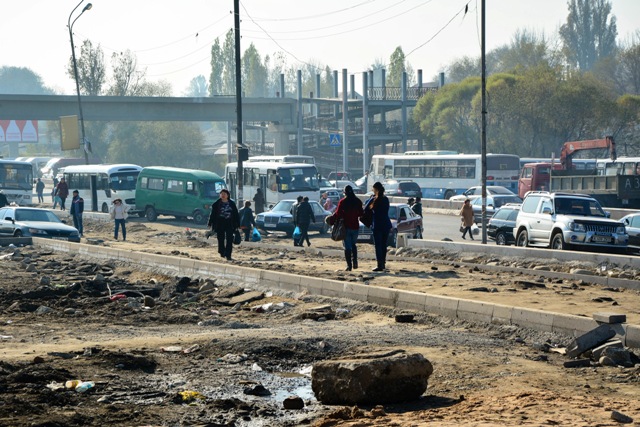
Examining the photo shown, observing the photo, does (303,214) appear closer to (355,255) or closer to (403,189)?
(355,255)

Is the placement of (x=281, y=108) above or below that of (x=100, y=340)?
above

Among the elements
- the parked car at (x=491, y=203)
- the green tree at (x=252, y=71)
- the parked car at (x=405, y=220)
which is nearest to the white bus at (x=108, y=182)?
the parked car at (x=491, y=203)

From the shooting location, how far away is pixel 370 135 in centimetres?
8819

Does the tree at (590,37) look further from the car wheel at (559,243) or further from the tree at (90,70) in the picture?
the car wheel at (559,243)

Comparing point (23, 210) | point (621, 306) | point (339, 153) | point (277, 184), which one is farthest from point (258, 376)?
point (339, 153)

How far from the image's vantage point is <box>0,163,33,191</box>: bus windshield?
5703 cm

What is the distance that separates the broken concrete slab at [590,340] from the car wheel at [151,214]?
1546 inches

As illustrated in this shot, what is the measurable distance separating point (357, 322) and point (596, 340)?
4416 mm

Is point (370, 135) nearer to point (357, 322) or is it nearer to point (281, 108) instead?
point (281, 108)

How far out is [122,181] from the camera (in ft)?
171

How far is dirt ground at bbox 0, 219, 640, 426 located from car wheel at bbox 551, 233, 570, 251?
3.61m

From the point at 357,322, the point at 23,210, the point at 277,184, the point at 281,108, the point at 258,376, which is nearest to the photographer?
the point at 258,376

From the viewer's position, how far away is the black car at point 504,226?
31734 millimetres

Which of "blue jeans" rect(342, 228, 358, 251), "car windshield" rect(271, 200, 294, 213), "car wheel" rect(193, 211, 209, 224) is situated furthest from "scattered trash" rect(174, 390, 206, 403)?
"car wheel" rect(193, 211, 209, 224)
